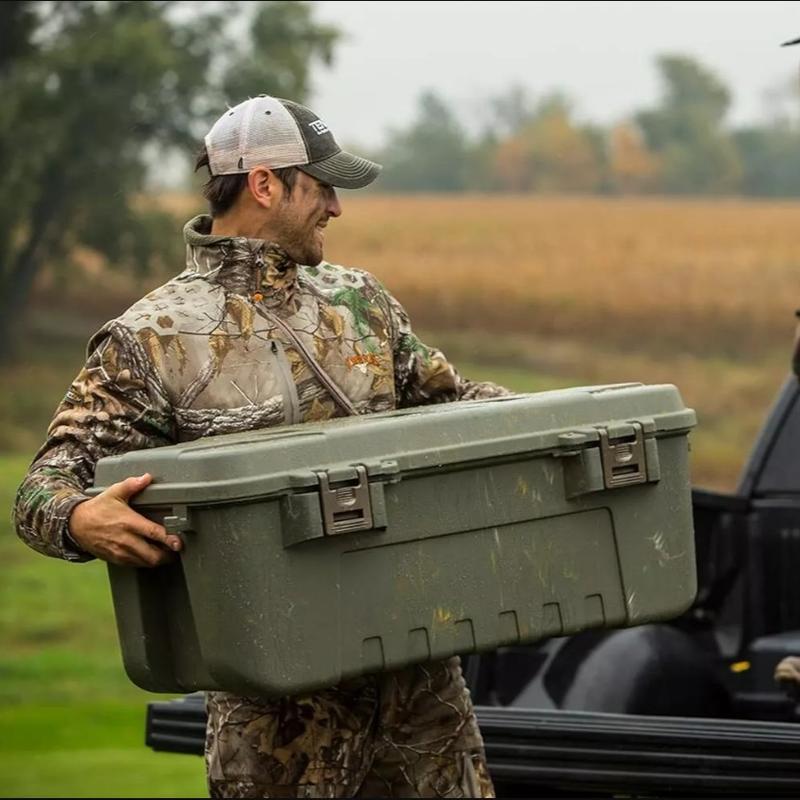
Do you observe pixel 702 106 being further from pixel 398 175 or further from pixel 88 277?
pixel 88 277

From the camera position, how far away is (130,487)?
138 inches

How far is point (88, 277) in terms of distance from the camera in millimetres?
13867

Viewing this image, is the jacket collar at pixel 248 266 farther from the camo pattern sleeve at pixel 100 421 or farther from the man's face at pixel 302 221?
the camo pattern sleeve at pixel 100 421

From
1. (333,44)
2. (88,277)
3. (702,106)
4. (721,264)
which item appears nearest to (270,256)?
(88,277)

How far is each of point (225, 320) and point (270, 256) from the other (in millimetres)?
156

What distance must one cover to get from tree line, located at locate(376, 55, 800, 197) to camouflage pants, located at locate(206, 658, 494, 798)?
13.4 meters

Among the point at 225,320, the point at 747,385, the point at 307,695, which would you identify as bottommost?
the point at 747,385

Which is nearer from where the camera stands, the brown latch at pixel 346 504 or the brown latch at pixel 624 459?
the brown latch at pixel 346 504

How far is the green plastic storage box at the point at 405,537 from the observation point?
3.42 meters

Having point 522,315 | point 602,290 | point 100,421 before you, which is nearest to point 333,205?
point 100,421

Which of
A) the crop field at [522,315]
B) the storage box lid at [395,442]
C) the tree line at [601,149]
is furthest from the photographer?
the tree line at [601,149]

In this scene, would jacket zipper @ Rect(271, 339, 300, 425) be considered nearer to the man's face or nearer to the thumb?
the man's face

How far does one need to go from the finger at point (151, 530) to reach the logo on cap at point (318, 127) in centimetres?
92

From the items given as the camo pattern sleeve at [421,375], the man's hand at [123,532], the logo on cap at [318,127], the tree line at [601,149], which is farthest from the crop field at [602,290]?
the man's hand at [123,532]
